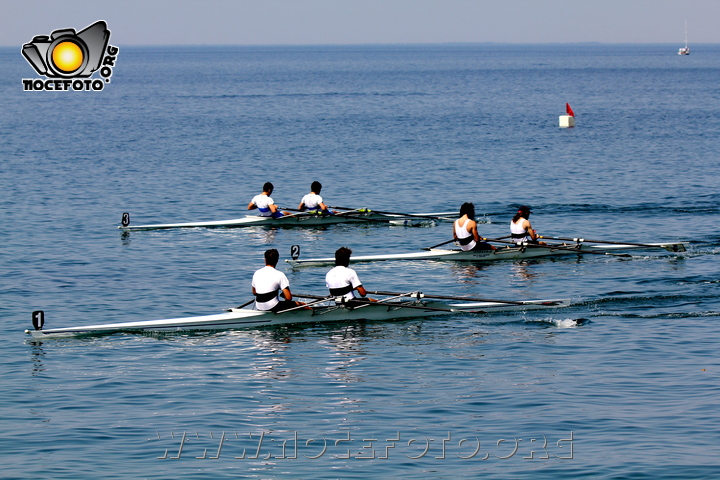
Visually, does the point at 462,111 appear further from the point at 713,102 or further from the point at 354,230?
the point at 354,230

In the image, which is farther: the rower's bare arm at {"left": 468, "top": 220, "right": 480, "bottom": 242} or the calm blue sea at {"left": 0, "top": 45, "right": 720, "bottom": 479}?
the rower's bare arm at {"left": 468, "top": 220, "right": 480, "bottom": 242}

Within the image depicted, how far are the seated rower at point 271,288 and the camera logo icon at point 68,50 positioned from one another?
22.1 m

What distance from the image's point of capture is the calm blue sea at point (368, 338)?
42.1 feet

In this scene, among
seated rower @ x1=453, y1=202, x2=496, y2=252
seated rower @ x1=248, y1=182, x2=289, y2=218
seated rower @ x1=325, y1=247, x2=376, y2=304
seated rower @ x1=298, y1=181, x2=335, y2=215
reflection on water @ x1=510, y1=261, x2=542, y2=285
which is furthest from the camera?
seated rower @ x1=298, y1=181, x2=335, y2=215

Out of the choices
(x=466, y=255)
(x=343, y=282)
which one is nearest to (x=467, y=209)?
(x=466, y=255)

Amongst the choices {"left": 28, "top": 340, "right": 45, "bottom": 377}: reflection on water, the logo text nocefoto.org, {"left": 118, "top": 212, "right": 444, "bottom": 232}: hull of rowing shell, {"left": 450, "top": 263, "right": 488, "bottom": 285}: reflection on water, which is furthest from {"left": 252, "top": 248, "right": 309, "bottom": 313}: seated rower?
the logo text nocefoto.org

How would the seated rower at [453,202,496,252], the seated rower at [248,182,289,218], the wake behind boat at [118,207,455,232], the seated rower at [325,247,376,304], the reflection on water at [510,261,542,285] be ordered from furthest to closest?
1. the wake behind boat at [118,207,455,232]
2. the seated rower at [248,182,289,218]
3. the seated rower at [453,202,496,252]
4. the reflection on water at [510,261,542,285]
5. the seated rower at [325,247,376,304]

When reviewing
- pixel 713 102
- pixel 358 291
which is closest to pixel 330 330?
pixel 358 291

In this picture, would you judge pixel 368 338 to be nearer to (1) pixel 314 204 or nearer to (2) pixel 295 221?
(1) pixel 314 204

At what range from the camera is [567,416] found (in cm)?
1397

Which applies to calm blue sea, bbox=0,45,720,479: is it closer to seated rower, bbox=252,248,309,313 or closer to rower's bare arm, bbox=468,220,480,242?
seated rower, bbox=252,248,309,313

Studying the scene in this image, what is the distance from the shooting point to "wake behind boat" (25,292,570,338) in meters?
18.1

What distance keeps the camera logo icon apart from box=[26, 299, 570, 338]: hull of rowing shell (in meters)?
21.7

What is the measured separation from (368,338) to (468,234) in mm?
7421
